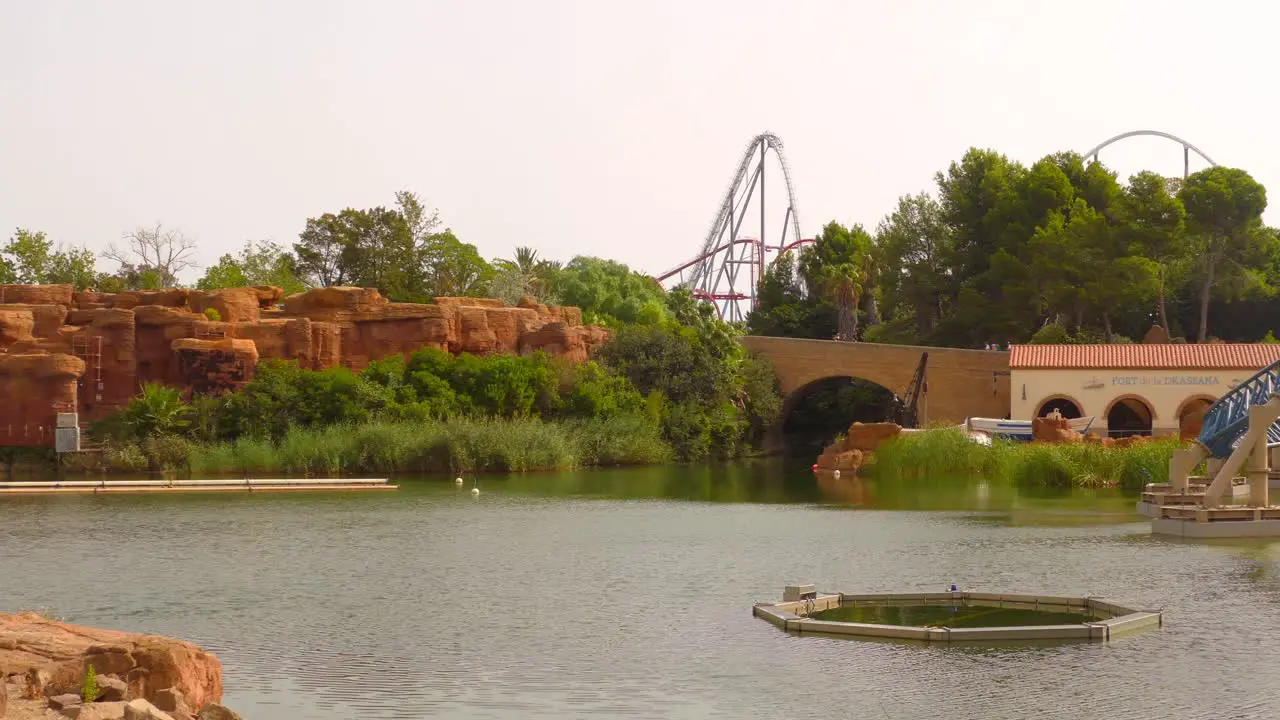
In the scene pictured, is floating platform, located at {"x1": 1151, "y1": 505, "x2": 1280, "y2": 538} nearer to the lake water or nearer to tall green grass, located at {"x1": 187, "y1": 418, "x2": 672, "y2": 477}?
the lake water

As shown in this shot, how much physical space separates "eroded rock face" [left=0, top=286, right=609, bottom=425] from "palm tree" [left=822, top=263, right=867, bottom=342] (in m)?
19.3

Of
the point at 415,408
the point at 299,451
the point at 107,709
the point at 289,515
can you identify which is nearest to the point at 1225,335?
the point at 415,408

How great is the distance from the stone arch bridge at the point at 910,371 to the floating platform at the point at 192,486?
21072mm

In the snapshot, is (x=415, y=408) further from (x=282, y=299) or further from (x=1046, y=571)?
(x=1046, y=571)

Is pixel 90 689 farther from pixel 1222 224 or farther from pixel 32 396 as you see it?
pixel 1222 224

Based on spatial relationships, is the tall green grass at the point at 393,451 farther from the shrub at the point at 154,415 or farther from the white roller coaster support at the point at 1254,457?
the white roller coaster support at the point at 1254,457

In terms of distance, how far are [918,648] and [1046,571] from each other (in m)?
6.22

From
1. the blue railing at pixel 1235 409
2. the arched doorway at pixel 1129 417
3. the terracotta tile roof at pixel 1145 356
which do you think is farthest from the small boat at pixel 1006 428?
the blue railing at pixel 1235 409

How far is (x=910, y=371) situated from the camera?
181 feet

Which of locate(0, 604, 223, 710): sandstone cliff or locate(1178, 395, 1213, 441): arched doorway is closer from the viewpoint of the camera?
locate(0, 604, 223, 710): sandstone cliff

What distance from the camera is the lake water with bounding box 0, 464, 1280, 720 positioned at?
13594mm

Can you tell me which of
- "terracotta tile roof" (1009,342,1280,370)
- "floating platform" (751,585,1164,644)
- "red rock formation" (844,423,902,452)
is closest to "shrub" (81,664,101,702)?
"floating platform" (751,585,1164,644)

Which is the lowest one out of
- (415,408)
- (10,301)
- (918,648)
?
(918,648)

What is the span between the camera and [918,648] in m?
15.5
